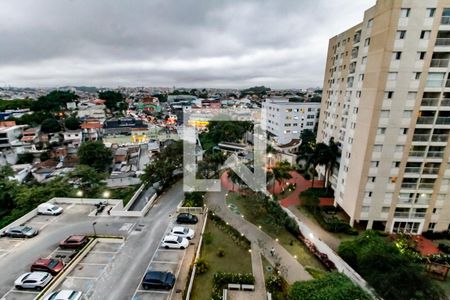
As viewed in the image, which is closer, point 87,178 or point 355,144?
point 355,144

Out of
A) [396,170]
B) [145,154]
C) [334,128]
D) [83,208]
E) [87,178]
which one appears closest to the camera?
[396,170]

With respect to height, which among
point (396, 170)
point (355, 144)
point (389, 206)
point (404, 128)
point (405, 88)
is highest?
point (405, 88)

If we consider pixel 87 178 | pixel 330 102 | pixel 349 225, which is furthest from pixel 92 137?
pixel 349 225

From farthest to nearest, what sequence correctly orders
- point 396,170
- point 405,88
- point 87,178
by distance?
1. point 87,178
2. point 396,170
3. point 405,88

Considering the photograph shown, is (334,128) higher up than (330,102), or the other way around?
(330,102)

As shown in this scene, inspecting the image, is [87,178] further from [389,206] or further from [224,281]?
[389,206]

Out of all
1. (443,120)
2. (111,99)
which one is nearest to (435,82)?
(443,120)

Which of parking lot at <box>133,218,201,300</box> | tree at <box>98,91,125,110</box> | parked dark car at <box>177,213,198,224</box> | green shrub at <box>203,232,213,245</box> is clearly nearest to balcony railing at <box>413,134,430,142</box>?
green shrub at <box>203,232,213,245</box>
